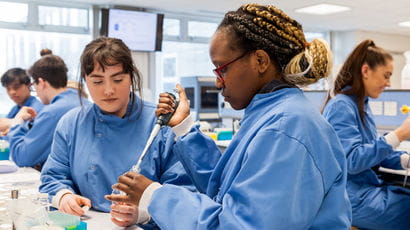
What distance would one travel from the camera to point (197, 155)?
1.25 metres

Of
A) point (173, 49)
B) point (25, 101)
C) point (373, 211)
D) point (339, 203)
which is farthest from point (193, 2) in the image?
point (339, 203)

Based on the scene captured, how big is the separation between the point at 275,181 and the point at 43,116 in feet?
5.80

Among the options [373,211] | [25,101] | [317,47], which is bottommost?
[373,211]

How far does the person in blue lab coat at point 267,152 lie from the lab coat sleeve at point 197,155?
13 cm

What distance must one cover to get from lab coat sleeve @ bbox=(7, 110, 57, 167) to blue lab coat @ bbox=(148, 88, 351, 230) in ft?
4.82

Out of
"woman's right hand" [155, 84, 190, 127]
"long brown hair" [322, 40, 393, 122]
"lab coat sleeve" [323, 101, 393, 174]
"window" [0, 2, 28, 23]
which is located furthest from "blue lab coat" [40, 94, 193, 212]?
"window" [0, 2, 28, 23]

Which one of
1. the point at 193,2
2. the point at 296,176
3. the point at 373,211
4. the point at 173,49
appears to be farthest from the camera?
the point at 173,49

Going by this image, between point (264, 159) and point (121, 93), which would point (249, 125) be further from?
point (121, 93)

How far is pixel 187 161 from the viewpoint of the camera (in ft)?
4.13

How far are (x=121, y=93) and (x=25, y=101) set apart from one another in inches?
96.2

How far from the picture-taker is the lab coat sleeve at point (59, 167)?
4.93ft

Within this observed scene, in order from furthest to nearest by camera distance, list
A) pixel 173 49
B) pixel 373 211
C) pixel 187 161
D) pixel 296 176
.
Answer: pixel 173 49 → pixel 373 211 → pixel 187 161 → pixel 296 176

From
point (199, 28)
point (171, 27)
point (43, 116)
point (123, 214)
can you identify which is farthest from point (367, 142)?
point (199, 28)

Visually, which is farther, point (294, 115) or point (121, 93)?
point (121, 93)
